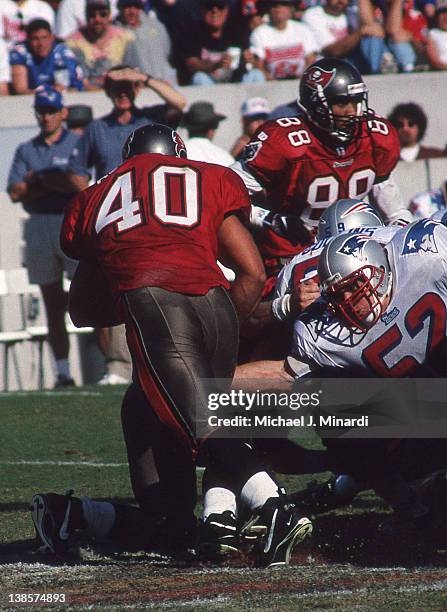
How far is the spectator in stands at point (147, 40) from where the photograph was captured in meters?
11.3

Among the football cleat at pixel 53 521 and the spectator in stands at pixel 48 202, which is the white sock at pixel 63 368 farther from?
the football cleat at pixel 53 521

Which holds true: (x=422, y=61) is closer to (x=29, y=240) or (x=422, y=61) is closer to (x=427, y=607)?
(x=29, y=240)

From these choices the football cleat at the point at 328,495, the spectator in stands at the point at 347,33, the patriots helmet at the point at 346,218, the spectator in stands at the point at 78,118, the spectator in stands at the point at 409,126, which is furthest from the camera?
the spectator in stands at the point at 347,33

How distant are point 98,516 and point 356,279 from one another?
121cm

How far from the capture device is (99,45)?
11.4m

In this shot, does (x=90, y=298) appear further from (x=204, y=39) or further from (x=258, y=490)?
(x=204, y=39)

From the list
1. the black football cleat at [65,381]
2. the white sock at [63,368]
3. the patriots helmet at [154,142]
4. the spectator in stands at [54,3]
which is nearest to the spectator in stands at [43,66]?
the spectator in stands at [54,3]

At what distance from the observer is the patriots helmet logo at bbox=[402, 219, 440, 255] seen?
426 cm

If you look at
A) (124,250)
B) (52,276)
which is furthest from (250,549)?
(52,276)

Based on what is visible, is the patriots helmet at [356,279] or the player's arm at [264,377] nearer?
the patriots helmet at [356,279]

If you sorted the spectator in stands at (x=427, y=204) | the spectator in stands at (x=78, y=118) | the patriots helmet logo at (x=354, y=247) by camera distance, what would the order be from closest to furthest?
the patriots helmet logo at (x=354, y=247) → the spectator in stands at (x=427, y=204) → the spectator in stands at (x=78, y=118)

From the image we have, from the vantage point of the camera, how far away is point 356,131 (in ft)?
19.7

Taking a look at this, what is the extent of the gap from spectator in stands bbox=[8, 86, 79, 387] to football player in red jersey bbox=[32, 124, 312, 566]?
549 cm

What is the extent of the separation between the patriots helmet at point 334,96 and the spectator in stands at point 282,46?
18.5 feet
